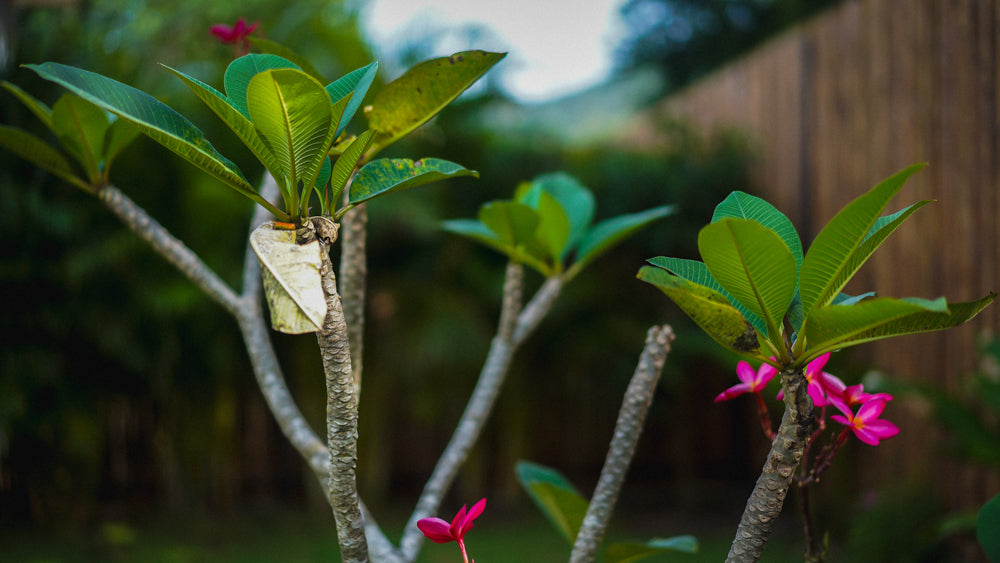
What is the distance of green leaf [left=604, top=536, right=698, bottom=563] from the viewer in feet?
2.15

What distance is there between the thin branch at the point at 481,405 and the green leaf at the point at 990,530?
1.62ft

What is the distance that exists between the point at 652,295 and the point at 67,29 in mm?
3331

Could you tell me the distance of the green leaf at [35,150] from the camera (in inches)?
27.3

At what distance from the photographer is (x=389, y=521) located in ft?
11.9

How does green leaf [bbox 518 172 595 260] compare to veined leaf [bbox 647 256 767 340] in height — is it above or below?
above

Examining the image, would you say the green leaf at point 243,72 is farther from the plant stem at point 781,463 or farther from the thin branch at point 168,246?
the plant stem at point 781,463

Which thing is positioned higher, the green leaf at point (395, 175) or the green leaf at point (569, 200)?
the green leaf at point (569, 200)

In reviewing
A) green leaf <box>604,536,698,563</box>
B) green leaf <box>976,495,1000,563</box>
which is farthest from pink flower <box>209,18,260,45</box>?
green leaf <box>976,495,1000,563</box>

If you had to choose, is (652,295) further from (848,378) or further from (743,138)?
(848,378)

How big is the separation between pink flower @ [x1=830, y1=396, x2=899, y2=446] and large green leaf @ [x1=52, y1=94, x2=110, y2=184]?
789mm

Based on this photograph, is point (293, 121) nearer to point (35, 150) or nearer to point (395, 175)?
point (395, 175)

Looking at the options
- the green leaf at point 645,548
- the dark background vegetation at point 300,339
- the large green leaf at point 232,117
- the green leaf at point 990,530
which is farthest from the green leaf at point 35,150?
the dark background vegetation at point 300,339

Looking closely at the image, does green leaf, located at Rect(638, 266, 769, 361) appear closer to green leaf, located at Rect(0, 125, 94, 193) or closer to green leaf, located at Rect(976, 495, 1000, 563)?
green leaf, located at Rect(976, 495, 1000, 563)

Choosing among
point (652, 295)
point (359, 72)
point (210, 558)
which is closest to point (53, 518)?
point (210, 558)
